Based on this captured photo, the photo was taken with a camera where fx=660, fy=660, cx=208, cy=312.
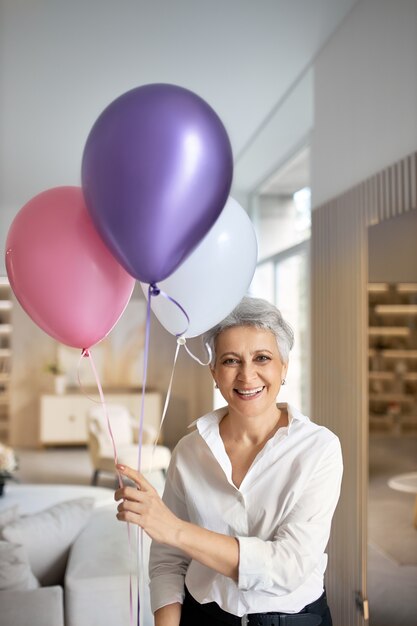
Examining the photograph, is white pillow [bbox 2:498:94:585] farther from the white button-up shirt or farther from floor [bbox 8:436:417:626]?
floor [bbox 8:436:417:626]

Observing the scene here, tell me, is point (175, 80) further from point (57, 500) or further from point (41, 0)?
point (57, 500)

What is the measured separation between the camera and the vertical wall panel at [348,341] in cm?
248

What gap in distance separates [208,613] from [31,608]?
2.94ft

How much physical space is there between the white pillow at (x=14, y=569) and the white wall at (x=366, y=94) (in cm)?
189

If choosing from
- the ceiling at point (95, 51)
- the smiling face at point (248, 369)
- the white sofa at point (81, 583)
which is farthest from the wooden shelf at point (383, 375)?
the smiling face at point (248, 369)

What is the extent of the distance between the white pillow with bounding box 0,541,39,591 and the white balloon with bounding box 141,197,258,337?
1.06 meters

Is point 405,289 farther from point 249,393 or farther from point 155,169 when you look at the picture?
point 155,169

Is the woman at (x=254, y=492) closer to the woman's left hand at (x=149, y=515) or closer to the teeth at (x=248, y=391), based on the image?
the teeth at (x=248, y=391)

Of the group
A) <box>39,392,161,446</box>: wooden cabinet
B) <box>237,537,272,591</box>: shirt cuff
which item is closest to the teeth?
<box>237,537,272,591</box>: shirt cuff

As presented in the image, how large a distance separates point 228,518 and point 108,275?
54cm

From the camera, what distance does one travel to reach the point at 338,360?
2938 millimetres

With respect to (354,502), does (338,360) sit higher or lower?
higher

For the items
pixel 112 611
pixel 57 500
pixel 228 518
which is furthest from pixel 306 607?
pixel 57 500

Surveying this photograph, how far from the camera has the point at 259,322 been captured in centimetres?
132
